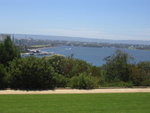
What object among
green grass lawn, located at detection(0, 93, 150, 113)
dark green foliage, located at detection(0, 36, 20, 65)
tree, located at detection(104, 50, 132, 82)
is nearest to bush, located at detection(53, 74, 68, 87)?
dark green foliage, located at detection(0, 36, 20, 65)

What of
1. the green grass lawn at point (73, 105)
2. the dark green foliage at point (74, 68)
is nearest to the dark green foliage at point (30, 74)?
the green grass lawn at point (73, 105)

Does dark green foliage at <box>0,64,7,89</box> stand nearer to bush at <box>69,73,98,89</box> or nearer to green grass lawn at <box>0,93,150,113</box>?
bush at <box>69,73,98,89</box>

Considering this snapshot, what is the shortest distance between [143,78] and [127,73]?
1839 mm

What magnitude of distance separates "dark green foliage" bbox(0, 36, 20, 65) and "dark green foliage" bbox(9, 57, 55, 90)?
1.55 meters

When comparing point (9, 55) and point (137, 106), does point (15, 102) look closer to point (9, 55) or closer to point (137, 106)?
point (137, 106)

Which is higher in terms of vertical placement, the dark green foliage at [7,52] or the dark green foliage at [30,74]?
the dark green foliage at [7,52]

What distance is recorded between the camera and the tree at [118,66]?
24.7 m

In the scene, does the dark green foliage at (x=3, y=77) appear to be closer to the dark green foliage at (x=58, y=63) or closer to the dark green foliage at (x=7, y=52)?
the dark green foliage at (x=7, y=52)

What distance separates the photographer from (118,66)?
83.9 ft

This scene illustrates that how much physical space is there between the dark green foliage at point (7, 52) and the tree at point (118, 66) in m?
9.86

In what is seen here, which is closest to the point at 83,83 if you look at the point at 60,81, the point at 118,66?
the point at 60,81

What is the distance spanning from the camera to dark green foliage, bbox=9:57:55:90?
16.6 meters

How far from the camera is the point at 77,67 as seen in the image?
23.4 meters

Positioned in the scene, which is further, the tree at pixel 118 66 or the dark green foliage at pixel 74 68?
the tree at pixel 118 66
